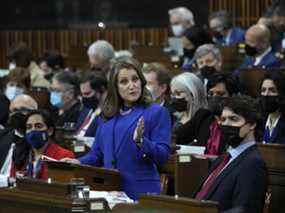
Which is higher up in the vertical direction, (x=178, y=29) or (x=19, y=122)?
(x=178, y=29)

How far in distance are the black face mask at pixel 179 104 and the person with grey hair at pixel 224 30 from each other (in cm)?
430

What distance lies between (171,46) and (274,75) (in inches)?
175

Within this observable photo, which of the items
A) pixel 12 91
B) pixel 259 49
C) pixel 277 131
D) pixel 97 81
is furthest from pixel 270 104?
pixel 12 91

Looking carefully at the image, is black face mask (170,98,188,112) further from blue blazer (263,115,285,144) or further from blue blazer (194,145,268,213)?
blue blazer (194,145,268,213)

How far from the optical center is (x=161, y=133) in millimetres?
5996

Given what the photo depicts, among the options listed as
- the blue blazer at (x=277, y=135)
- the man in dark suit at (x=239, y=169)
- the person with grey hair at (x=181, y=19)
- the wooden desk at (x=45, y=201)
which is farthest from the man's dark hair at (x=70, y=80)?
the wooden desk at (x=45, y=201)

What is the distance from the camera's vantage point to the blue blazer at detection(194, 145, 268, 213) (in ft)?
17.3

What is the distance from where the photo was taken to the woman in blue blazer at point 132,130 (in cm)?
600

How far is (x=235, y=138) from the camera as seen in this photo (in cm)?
559

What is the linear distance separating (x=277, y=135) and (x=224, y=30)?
535 centimetres

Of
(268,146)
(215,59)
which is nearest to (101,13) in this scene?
(215,59)

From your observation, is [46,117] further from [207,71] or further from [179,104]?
[207,71]

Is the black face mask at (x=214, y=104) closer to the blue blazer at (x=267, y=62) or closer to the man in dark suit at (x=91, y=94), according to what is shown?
the man in dark suit at (x=91, y=94)

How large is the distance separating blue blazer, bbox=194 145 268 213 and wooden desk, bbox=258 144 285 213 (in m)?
0.74
